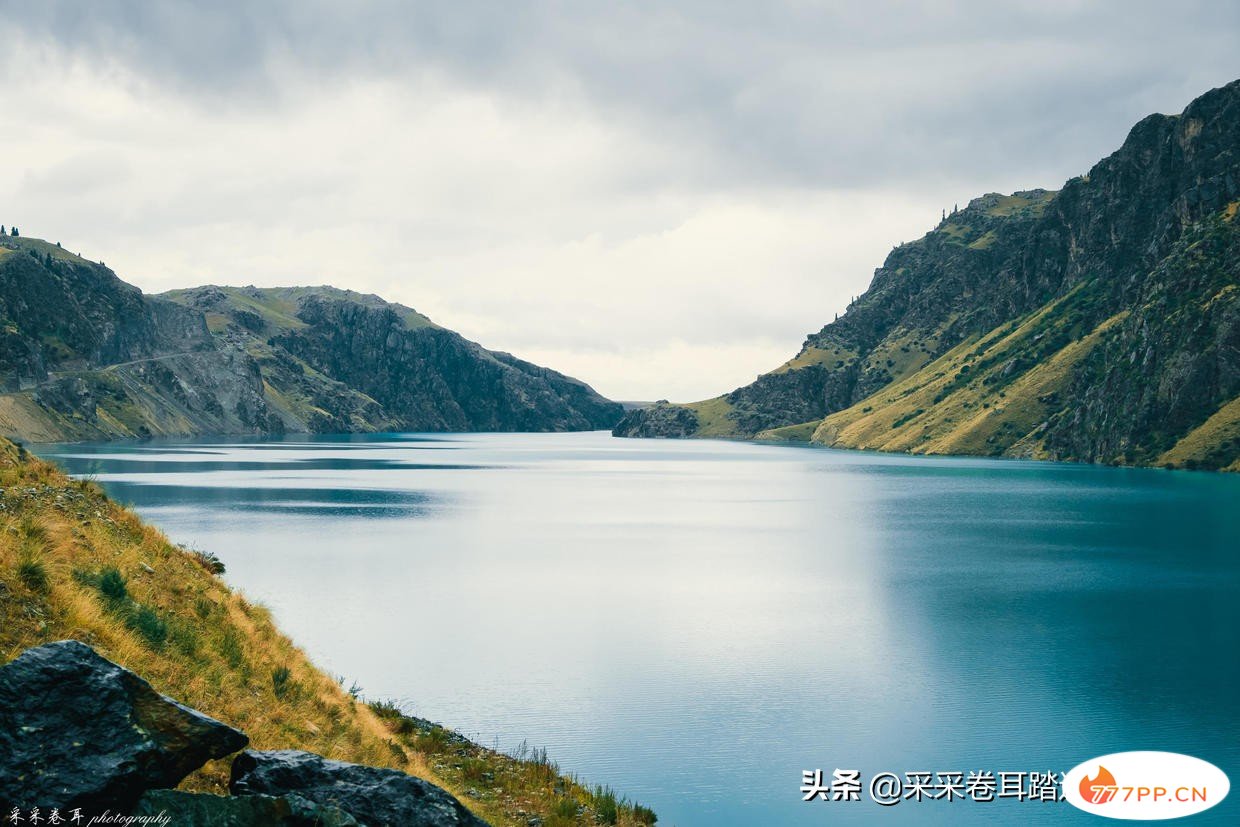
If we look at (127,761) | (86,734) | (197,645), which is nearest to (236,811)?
(127,761)

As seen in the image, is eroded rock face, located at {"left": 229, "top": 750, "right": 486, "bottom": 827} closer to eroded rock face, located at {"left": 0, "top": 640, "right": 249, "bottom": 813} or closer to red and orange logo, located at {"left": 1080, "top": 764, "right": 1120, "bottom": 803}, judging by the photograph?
eroded rock face, located at {"left": 0, "top": 640, "right": 249, "bottom": 813}

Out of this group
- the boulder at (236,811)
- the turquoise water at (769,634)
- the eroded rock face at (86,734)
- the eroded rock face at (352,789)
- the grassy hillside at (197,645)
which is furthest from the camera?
the turquoise water at (769,634)

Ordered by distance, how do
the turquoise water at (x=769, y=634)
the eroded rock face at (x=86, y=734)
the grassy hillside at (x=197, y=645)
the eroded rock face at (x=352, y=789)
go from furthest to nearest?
the turquoise water at (x=769, y=634), the grassy hillside at (x=197, y=645), the eroded rock face at (x=352, y=789), the eroded rock face at (x=86, y=734)

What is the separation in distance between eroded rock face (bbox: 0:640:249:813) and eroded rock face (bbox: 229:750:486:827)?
0.94 metres

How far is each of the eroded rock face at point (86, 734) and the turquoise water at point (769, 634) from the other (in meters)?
17.2

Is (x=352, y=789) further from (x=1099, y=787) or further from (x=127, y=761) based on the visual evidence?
(x=1099, y=787)

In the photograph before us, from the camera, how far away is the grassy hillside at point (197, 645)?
2027 cm

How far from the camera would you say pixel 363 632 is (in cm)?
5366

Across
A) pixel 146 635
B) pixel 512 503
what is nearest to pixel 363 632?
pixel 146 635

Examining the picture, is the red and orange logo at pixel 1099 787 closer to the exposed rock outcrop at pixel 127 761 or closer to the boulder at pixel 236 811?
the exposed rock outcrop at pixel 127 761

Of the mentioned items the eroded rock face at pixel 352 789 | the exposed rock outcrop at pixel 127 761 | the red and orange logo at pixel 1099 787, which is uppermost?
the exposed rock outcrop at pixel 127 761

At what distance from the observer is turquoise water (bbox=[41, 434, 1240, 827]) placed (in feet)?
114

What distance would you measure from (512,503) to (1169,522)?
285ft

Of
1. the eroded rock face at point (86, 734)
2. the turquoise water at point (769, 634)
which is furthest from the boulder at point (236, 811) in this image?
the turquoise water at point (769, 634)
